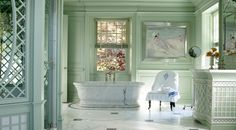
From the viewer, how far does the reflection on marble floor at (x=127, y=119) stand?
5.49 m

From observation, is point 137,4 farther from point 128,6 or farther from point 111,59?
point 111,59

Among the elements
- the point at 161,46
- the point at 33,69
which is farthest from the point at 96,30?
the point at 33,69

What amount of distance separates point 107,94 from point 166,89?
1.42 m

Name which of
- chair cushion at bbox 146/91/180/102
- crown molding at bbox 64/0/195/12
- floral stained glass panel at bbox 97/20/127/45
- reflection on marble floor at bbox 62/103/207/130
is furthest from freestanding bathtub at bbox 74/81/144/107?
crown molding at bbox 64/0/195/12

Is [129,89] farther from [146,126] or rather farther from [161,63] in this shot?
[146,126]

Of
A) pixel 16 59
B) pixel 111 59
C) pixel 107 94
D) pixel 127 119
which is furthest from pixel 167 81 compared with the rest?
pixel 16 59

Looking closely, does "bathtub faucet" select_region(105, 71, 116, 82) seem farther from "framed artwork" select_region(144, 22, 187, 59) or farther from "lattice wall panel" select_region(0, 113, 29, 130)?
"lattice wall panel" select_region(0, 113, 29, 130)

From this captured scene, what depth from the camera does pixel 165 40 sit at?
8.99 metres

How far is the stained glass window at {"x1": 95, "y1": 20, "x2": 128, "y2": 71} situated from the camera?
9.34m

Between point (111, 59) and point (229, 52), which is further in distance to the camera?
point (111, 59)

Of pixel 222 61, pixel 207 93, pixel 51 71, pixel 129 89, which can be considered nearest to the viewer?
pixel 51 71

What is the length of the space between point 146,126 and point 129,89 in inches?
94.7

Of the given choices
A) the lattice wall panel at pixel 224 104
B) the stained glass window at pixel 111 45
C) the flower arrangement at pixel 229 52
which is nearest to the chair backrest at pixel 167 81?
the stained glass window at pixel 111 45

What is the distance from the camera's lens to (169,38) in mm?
8984
